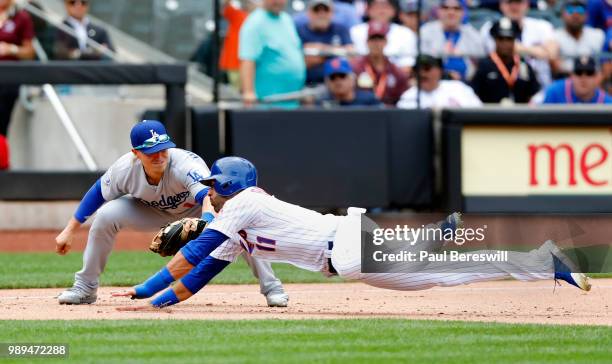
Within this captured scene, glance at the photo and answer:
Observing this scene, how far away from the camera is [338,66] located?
1299cm

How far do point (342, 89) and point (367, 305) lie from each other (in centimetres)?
493

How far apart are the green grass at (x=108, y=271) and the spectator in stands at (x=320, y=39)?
7.64ft

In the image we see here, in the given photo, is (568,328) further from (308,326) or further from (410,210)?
(410,210)

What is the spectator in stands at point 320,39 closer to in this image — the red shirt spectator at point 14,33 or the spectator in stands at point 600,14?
the red shirt spectator at point 14,33

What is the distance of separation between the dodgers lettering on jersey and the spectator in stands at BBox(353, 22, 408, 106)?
512cm

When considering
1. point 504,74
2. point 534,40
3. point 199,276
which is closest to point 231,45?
point 504,74

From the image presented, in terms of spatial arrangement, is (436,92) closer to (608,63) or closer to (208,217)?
(608,63)

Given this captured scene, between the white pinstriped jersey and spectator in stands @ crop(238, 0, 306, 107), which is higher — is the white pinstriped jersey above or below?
below

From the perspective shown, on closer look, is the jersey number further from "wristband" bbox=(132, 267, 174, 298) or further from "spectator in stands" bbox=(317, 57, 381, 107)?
"spectator in stands" bbox=(317, 57, 381, 107)

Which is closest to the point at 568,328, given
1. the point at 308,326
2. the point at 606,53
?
the point at 308,326

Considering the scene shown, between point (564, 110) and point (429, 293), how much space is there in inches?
175

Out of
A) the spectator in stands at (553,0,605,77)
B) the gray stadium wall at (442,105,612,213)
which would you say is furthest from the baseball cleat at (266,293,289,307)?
the spectator in stands at (553,0,605,77)

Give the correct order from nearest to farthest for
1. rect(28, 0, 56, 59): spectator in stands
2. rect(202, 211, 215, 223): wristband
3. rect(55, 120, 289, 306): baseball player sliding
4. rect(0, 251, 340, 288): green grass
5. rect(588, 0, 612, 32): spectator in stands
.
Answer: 1. rect(202, 211, 215, 223): wristband
2. rect(55, 120, 289, 306): baseball player sliding
3. rect(0, 251, 340, 288): green grass
4. rect(28, 0, 56, 59): spectator in stands
5. rect(588, 0, 612, 32): spectator in stands

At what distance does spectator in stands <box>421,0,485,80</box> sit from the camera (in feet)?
44.5
